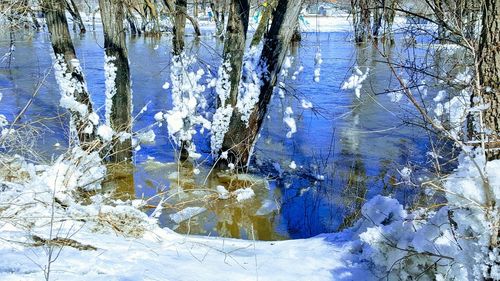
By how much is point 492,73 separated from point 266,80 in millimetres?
4990

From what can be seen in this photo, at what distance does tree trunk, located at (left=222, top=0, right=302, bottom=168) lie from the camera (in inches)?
301

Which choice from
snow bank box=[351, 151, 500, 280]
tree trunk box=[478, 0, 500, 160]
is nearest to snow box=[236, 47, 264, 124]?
snow bank box=[351, 151, 500, 280]

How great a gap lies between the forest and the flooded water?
41 millimetres

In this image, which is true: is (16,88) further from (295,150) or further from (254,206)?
(254,206)

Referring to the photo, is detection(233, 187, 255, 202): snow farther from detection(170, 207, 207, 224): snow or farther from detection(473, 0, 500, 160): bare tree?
detection(473, 0, 500, 160): bare tree

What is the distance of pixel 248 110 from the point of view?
810 centimetres

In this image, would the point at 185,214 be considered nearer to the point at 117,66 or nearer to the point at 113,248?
the point at 113,248

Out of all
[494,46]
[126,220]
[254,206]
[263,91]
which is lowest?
[254,206]

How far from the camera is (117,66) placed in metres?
8.13

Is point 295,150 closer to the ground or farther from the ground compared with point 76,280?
Result: closer to the ground

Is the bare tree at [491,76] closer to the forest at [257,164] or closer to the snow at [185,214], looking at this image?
the forest at [257,164]

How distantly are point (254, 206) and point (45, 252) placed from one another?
3.99m

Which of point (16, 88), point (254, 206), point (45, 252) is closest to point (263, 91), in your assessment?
point (254, 206)

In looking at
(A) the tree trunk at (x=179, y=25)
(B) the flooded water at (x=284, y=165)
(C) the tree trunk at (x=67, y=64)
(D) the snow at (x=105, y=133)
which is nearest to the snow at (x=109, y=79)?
(C) the tree trunk at (x=67, y=64)
